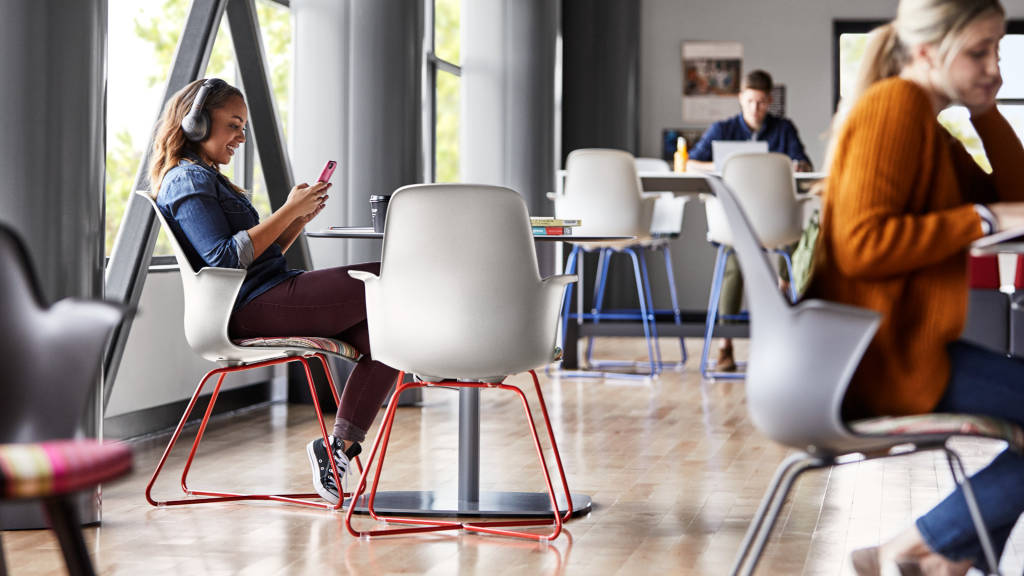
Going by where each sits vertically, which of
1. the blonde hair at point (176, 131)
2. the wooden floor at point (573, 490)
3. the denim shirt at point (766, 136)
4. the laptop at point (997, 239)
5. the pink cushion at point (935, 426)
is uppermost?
the denim shirt at point (766, 136)

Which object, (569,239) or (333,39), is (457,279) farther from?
(333,39)

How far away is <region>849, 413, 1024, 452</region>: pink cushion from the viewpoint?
5.86ft

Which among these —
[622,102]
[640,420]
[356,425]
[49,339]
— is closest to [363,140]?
[640,420]

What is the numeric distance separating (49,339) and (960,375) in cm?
139

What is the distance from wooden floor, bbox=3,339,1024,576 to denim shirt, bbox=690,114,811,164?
2207mm

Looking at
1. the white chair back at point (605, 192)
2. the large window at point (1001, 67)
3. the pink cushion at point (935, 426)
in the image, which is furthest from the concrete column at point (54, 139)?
the large window at point (1001, 67)

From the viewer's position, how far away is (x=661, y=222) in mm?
7188

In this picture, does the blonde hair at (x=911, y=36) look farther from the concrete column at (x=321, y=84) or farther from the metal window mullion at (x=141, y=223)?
the concrete column at (x=321, y=84)

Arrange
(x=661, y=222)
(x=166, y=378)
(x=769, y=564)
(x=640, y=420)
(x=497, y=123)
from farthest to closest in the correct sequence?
1. (x=497, y=123)
2. (x=661, y=222)
3. (x=640, y=420)
4. (x=166, y=378)
5. (x=769, y=564)

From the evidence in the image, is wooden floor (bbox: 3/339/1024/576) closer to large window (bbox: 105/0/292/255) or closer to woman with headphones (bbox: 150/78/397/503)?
woman with headphones (bbox: 150/78/397/503)

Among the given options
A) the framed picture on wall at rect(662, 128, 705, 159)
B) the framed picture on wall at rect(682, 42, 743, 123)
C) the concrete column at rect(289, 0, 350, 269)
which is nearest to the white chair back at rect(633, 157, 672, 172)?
the framed picture on wall at rect(662, 128, 705, 159)

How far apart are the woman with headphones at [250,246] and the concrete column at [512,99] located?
4511 mm

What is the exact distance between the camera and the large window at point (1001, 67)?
9.57 meters

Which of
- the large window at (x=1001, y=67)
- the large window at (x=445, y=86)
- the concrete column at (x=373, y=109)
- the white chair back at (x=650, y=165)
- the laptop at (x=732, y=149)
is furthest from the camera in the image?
the large window at (x=1001, y=67)
